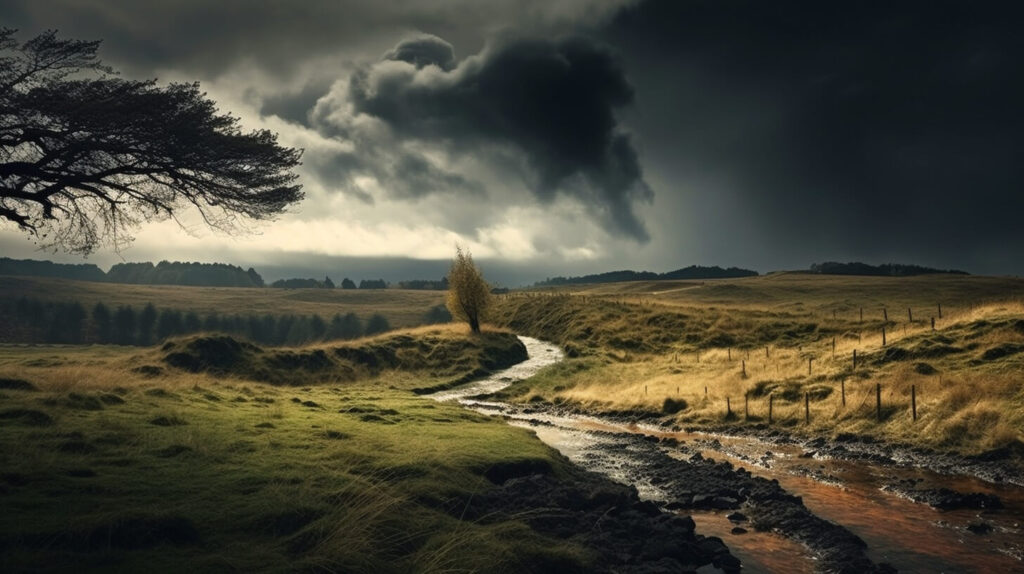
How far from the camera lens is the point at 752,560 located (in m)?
12.0

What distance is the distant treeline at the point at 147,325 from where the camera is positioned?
126 m

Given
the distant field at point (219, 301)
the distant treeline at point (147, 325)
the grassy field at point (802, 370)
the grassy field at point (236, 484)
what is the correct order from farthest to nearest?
the distant field at point (219, 301), the distant treeline at point (147, 325), the grassy field at point (802, 370), the grassy field at point (236, 484)

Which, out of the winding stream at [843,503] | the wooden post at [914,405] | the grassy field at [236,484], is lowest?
the winding stream at [843,503]

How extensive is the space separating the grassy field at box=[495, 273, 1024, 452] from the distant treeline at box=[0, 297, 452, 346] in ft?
246

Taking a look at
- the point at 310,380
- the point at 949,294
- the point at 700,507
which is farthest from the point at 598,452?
the point at 949,294

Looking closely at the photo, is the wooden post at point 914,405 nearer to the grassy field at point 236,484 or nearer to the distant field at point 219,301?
the grassy field at point 236,484

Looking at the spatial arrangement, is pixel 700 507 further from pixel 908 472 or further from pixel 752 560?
pixel 908 472

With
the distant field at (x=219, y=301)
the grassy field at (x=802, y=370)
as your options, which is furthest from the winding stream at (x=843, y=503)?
the distant field at (x=219, y=301)

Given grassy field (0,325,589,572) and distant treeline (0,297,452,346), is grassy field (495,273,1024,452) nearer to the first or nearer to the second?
grassy field (0,325,589,572)

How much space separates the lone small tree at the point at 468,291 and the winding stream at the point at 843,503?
3985cm

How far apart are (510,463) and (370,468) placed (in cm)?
431

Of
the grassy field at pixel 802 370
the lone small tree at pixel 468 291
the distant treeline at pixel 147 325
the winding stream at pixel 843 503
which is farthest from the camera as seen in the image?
the distant treeline at pixel 147 325

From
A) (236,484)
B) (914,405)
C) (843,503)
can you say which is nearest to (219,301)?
(236,484)

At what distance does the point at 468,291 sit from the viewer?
228 ft
